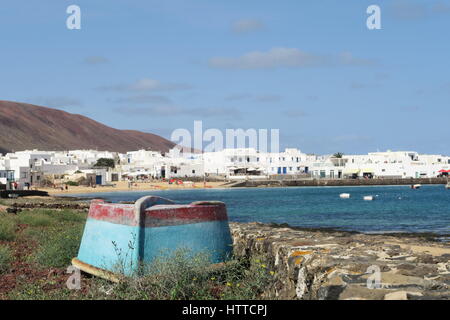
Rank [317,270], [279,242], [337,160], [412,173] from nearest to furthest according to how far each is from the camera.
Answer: [317,270] → [279,242] → [412,173] → [337,160]

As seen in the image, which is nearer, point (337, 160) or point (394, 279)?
point (394, 279)

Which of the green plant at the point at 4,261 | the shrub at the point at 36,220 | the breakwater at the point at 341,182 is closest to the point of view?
the green plant at the point at 4,261

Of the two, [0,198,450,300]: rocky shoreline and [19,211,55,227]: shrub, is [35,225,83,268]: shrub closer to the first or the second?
[0,198,450,300]: rocky shoreline

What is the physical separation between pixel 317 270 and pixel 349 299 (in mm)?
1294

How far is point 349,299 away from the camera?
14.4 ft

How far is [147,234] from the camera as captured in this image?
6957mm

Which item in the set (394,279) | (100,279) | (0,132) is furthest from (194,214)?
(0,132)

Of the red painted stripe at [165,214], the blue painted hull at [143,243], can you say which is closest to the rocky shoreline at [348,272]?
the blue painted hull at [143,243]

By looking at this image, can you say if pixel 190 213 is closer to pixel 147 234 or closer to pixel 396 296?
pixel 147 234

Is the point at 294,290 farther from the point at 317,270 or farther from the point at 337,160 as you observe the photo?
the point at 337,160

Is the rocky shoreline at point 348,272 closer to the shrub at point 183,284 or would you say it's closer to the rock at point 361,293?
the rock at point 361,293

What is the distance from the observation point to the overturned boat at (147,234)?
6945mm

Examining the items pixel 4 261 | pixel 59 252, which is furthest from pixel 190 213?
pixel 4 261

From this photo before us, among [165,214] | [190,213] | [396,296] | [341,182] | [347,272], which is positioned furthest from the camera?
[341,182]
